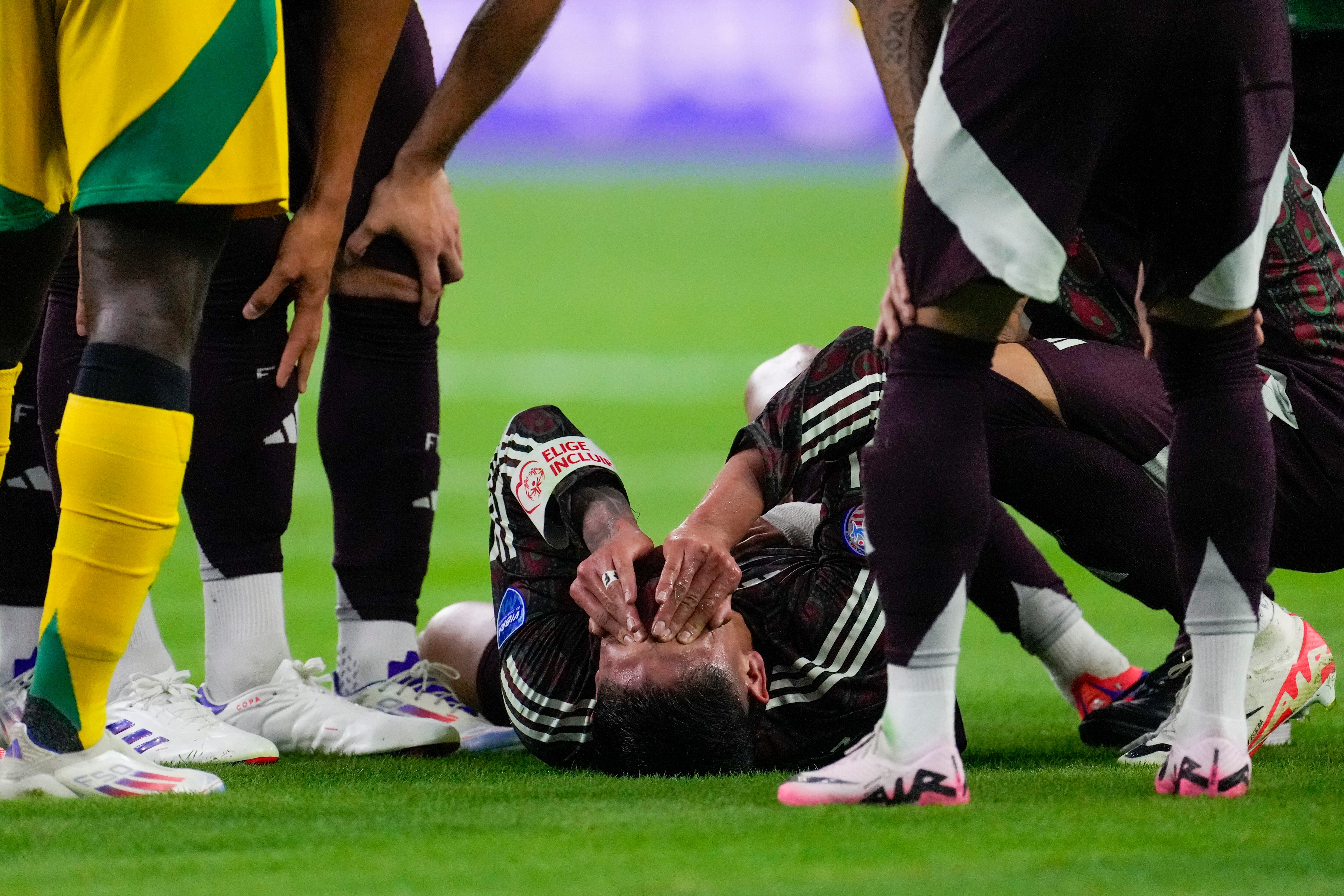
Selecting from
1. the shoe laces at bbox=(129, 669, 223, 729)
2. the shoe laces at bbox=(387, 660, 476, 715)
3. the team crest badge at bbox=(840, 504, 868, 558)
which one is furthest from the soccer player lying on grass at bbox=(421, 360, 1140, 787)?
the shoe laces at bbox=(129, 669, 223, 729)

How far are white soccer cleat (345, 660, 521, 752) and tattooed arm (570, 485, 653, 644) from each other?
40 centimetres

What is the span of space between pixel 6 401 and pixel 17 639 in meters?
0.60

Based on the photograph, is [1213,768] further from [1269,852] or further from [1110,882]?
[1110,882]

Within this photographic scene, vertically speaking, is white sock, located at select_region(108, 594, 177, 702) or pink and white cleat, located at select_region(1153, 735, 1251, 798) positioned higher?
pink and white cleat, located at select_region(1153, 735, 1251, 798)

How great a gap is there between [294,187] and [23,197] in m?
0.68

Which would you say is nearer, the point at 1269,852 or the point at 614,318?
the point at 1269,852

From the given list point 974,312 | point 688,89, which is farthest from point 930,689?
point 688,89

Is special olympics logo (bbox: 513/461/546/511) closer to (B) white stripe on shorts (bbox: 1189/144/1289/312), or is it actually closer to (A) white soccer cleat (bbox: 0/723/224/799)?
(A) white soccer cleat (bbox: 0/723/224/799)

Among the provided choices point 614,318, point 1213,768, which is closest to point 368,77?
point 1213,768

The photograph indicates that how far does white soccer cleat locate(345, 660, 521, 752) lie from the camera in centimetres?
260

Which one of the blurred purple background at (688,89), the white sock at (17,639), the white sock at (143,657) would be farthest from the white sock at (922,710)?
the blurred purple background at (688,89)

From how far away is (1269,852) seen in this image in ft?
5.03

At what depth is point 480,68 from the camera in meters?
2.54

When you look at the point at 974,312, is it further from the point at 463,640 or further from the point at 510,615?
the point at 463,640
